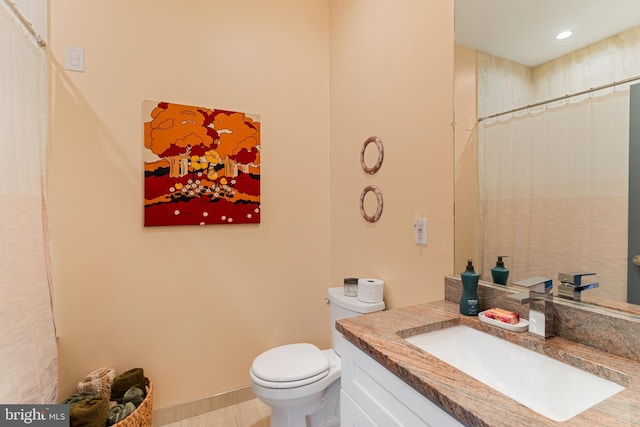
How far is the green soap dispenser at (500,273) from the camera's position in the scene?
1104mm

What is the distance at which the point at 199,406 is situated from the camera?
1854 mm

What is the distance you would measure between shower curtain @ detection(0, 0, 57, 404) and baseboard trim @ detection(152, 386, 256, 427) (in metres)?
0.56

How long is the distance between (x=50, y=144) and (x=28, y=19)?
22.3 inches

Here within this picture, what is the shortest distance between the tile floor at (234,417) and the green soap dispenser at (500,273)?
154 centimetres

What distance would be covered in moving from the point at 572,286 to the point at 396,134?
1.00 metres

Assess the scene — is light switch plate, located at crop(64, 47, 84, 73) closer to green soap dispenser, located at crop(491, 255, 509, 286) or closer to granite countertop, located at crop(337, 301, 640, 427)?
granite countertop, located at crop(337, 301, 640, 427)

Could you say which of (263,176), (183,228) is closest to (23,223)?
(183,228)

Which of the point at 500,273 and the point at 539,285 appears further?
the point at 500,273

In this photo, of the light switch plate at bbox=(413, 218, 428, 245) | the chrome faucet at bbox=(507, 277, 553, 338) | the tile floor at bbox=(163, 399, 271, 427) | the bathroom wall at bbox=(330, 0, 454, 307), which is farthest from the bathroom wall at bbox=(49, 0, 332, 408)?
the chrome faucet at bbox=(507, 277, 553, 338)

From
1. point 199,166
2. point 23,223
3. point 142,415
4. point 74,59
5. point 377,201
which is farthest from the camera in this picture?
point 199,166

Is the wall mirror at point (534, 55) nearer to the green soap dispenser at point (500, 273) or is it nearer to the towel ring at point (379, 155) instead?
Answer: the green soap dispenser at point (500, 273)

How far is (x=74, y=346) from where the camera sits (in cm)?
162

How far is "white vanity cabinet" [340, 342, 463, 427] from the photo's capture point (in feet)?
2.27

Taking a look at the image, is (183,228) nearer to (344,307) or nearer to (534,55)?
(344,307)
